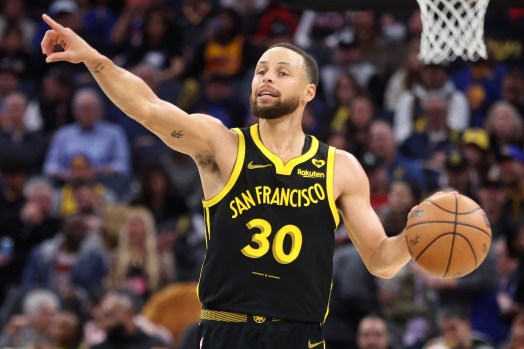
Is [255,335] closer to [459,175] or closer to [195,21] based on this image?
[459,175]

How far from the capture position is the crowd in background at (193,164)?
1016cm

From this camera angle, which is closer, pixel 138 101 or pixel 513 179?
pixel 138 101

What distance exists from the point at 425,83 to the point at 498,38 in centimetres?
173

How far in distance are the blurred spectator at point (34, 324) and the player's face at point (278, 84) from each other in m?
5.36

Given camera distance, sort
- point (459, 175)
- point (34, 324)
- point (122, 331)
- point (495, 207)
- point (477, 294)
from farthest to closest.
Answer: point (459, 175) < point (495, 207) < point (34, 324) < point (477, 294) < point (122, 331)

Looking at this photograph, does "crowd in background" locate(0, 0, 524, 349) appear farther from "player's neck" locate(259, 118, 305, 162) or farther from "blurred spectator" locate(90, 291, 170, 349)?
"player's neck" locate(259, 118, 305, 162)

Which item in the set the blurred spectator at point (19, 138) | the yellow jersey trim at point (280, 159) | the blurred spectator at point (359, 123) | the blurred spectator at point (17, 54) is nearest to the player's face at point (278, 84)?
the yellow jersey trim at point (280, 159)

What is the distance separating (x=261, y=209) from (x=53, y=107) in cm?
930

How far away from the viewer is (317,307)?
566 cm

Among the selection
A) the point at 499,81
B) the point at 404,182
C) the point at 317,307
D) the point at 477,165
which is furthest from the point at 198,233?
the point at 317,307

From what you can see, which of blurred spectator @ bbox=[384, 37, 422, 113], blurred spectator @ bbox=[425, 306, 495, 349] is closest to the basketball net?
blurred spectator @ bbox=[425, 306, 495, 349]

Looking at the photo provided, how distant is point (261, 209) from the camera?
561 cm

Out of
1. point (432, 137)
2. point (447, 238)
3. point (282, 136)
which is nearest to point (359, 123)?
point (432, 137)

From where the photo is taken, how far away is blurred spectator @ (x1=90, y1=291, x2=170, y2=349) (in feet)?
32.9
